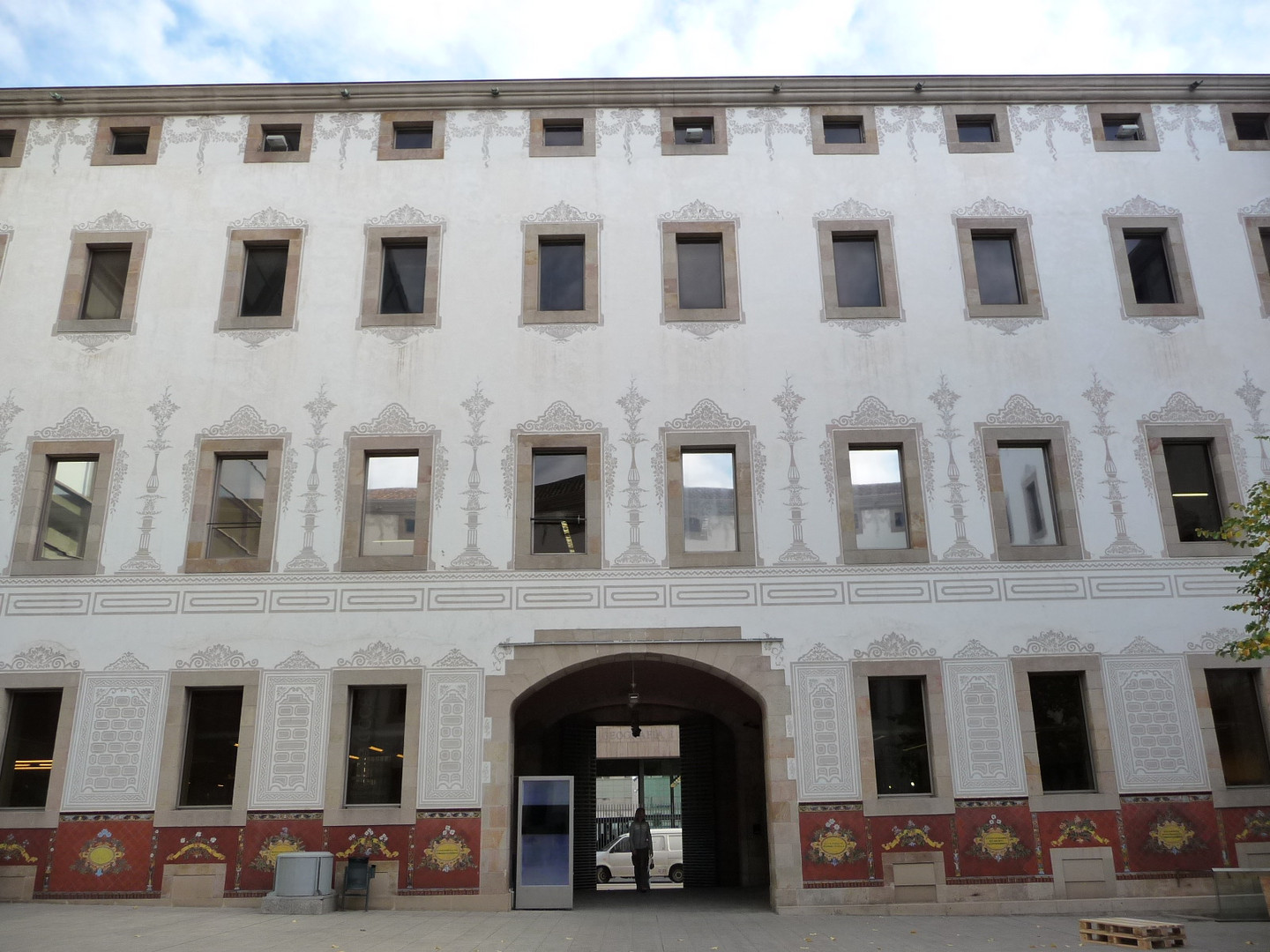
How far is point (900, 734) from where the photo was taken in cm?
1594

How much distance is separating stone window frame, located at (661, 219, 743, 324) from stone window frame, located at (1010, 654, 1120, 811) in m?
7.14

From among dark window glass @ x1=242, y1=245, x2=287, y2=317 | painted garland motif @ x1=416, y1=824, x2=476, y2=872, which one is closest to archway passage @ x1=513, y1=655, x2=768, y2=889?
painted garland motif @ x1=416, y1=824, x2=476, y2=872

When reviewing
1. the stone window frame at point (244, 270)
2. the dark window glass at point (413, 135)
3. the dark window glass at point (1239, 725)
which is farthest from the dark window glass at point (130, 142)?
the dark window glass at point (1239, 725)

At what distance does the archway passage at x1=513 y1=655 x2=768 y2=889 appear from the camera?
736 inches

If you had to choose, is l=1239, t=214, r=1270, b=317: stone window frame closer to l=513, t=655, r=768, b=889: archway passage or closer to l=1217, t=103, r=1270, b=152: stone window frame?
l=1217, t=103, r=1270, b=152: stone window frame

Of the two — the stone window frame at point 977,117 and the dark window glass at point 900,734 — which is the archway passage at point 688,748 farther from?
the stone window frame at point 977,117

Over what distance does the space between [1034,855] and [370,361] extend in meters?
12.6

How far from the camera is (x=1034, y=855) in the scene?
50.2 ft

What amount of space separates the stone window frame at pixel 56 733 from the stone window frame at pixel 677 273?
10786mm

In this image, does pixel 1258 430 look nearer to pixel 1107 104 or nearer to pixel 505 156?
pixel 1107 104

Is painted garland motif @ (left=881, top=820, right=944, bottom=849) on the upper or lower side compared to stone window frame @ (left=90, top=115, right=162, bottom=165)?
lower

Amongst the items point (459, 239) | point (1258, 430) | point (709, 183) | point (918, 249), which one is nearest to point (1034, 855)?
point (1258, 430)

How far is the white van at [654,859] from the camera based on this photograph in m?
25.5

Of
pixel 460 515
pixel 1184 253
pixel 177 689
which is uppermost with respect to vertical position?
pixel 1184 253
